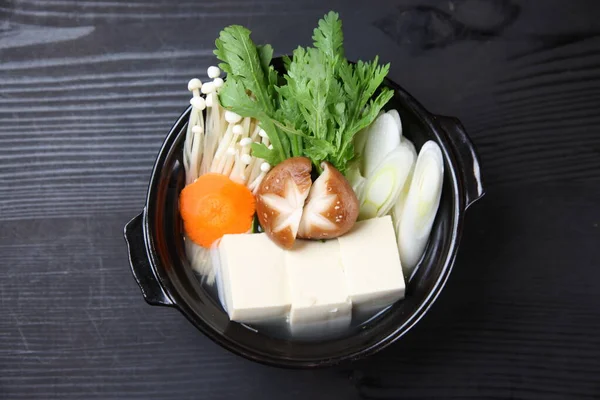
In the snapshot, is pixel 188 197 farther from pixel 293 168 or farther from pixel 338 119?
pixel 338 119

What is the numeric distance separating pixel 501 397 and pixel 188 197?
2.74 feet

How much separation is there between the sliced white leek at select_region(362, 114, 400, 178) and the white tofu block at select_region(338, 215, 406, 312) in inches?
5.5

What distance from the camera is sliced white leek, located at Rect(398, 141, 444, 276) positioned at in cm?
140

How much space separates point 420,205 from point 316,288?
27cm

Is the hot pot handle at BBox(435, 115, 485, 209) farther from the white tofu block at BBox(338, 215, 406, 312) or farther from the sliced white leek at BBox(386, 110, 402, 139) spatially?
the white tofu block at BBox(338, 215, 406, 312)

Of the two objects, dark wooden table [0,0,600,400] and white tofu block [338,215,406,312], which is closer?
white tofu block [338,215,406,312]

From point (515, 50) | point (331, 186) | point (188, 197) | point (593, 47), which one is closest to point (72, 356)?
point (188, 197)

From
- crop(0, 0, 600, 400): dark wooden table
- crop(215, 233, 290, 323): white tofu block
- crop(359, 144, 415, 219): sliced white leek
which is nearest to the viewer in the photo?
crop(215, 233, 290, 323): white tofu block

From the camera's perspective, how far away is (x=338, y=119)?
4.50 ft

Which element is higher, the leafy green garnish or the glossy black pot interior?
the leafy green garnish

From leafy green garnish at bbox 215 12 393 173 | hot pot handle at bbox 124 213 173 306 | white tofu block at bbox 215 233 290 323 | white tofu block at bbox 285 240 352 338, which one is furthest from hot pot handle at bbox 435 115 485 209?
hot pot handle at bbox 124 213 173 306

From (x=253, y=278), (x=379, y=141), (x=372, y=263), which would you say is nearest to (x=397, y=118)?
(x=379, y=141)

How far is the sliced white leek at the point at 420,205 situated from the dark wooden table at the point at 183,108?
0.24 meters

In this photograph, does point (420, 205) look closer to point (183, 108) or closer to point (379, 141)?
point (379, 141)
